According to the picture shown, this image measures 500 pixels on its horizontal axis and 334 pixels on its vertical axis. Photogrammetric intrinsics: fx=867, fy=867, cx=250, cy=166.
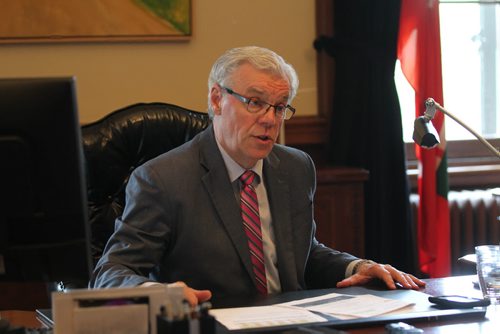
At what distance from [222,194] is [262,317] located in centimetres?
63

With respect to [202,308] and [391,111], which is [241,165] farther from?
[391,111]

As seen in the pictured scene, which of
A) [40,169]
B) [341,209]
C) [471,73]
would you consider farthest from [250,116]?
[471,73]

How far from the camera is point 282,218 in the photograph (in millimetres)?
2645

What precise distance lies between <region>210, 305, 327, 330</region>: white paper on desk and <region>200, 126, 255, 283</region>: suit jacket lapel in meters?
0.41

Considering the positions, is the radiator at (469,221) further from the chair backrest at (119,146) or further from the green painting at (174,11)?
the chair backrest at (119,146)

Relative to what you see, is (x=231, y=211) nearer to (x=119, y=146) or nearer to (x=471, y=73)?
(x=119, y=146)

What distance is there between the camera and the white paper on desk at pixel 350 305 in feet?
6.76

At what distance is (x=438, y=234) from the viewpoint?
4207 millimetres

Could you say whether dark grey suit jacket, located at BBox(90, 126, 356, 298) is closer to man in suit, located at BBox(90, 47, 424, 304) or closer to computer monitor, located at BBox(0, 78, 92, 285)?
man in suit, located at BBox(90, 47, 424, 304)

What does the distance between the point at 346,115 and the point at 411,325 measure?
2.33 m

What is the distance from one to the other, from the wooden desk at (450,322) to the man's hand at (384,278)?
0.04 m

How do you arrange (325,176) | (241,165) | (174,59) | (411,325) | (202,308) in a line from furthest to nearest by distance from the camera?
(174,59) → (325,176) → (241,165) → (411,325) → (202,308)

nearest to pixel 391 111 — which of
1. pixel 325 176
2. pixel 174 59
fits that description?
pixel 325 176

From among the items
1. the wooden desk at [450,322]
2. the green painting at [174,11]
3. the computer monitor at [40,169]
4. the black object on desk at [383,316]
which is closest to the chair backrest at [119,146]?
the wooden desk at [450,322]
